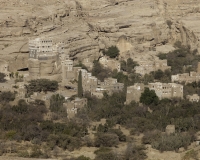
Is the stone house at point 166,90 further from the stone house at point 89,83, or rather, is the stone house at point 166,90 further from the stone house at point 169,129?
the stone house at point 169,129

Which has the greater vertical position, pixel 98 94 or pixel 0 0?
pixel 0 0

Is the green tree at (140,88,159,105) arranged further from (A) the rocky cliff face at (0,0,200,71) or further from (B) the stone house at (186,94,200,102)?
(A) the rocky cliff face at (0,0,200,71)

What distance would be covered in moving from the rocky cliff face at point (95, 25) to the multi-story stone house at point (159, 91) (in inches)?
301

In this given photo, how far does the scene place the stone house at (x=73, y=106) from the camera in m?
36.1

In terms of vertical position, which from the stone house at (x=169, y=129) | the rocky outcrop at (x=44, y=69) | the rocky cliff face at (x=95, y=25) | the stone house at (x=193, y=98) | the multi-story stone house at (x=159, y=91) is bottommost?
the stone house at (x=169, y=129)

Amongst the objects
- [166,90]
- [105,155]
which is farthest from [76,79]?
[105,155]

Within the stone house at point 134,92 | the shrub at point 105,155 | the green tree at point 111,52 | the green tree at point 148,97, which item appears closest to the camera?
the shrub at point 105,155

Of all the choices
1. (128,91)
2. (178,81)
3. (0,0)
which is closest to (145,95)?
(128,91)

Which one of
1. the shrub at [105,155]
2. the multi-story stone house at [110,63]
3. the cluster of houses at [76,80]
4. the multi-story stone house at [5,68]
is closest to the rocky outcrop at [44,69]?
the cluster of houses at [76,80]

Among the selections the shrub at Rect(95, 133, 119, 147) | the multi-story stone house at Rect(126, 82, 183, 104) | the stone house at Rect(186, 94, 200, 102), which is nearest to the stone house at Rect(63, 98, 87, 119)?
the multi-story stone house at Rect(126, 82, 183, 104)

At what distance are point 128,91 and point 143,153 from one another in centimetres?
768

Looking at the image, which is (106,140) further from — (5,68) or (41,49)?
(5,68)

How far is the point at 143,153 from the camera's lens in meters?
30.5

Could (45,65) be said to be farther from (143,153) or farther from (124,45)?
(143,153)
